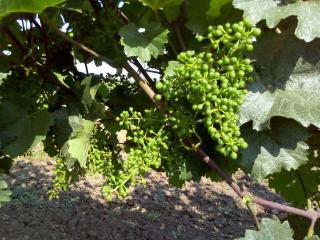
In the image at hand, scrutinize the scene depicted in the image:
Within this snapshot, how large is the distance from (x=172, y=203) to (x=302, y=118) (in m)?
4.01

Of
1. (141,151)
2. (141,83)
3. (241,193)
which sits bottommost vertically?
(241,193)

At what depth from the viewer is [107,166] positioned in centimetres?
174

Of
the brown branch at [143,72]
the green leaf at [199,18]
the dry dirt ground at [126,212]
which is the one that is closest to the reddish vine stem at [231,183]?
the brown branch at [143,72]

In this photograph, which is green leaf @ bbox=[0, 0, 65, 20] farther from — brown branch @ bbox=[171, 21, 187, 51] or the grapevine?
brown branch @ bbox=[171, 21, 187, 51]

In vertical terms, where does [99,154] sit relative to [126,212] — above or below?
below

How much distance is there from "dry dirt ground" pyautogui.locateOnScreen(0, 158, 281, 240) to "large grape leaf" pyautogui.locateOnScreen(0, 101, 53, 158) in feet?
8.53

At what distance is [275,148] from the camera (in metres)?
1.59

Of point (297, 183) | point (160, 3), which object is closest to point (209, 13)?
point (160, 3)

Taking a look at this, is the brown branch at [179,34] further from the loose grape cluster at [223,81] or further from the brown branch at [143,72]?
the loose grape cluster at [223,81]

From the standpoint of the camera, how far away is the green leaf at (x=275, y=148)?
5.16 ft

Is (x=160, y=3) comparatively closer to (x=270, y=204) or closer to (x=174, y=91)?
(x=174, y=91)

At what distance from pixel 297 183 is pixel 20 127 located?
130cm

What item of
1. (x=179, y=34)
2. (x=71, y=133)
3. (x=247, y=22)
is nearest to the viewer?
(x=247, y=22)

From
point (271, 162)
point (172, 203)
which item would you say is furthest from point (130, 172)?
point (172, 203)
